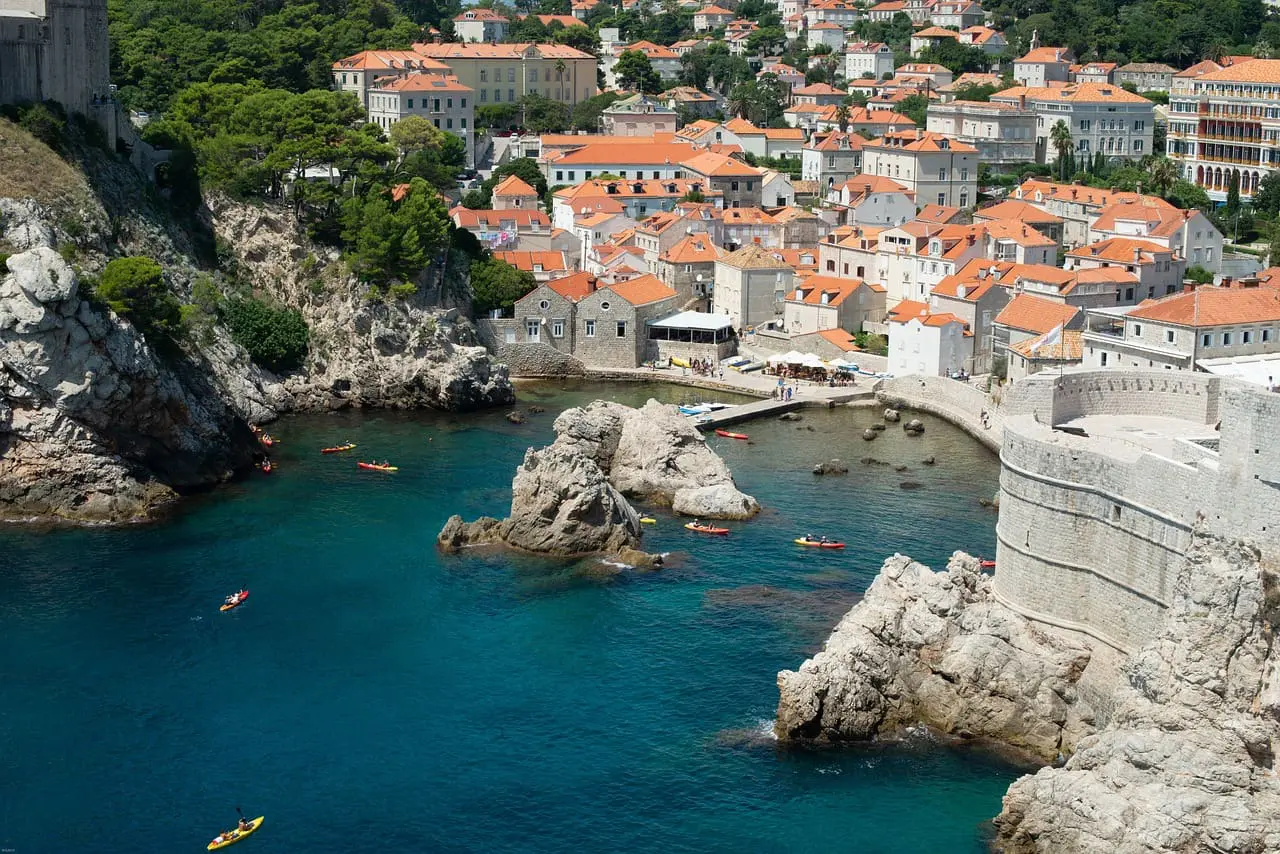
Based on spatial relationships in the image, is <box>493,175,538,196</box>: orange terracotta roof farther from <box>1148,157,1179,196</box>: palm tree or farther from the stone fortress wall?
the stone fortress wall

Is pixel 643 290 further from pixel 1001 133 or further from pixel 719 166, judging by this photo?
pixel 1001 133

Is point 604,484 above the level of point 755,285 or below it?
below

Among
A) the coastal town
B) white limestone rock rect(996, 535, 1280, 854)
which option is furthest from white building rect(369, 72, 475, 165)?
white limestone rock rect(996, 535, 1280, 854)

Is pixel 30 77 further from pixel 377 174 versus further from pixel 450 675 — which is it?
pixel 450 675

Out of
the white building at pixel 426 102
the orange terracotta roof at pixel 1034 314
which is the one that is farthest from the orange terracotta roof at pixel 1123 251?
the white building at pixel 426 102

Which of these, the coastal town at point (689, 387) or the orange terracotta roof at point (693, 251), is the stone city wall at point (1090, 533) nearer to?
the coastal town at point (689, 387)

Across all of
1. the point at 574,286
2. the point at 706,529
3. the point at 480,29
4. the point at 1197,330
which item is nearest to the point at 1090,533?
the point at 706,529

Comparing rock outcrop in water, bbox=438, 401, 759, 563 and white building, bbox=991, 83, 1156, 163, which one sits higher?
white building, bbox=991, 83, 1156, 163
